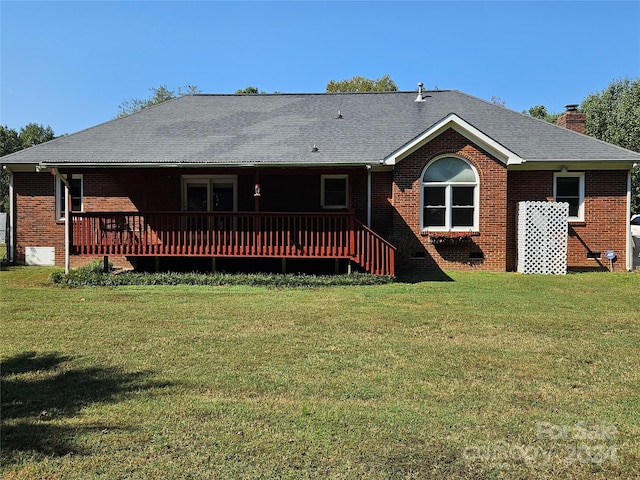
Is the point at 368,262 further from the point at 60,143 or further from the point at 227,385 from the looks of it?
the point at 60,143

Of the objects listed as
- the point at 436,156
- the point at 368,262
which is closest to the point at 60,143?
the point at 368,262

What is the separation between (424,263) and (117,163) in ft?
29.1

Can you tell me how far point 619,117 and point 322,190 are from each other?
27.1 metres

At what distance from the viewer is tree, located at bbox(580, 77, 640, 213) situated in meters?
31.0

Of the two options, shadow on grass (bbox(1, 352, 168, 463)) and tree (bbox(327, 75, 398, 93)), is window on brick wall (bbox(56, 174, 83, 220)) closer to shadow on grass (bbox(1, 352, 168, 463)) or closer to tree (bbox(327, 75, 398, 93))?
shadow on grass (bbox(1, 352, 168, 463))

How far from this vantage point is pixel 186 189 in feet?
50.7

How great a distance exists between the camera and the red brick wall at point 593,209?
554 inches

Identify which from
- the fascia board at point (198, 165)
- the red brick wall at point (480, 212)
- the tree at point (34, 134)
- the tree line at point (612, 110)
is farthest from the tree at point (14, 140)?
the red brick wall at point (480, 212)

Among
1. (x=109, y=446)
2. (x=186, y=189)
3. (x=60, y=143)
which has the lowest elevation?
(x=109, y=446)

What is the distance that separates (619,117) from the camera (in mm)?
32000

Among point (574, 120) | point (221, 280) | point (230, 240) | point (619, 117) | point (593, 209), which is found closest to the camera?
point (221, 280)

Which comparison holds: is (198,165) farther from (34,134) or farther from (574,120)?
(34,134)

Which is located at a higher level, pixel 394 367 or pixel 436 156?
A: pixel 436 156

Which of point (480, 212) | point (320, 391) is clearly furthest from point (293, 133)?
point (320, 391)
